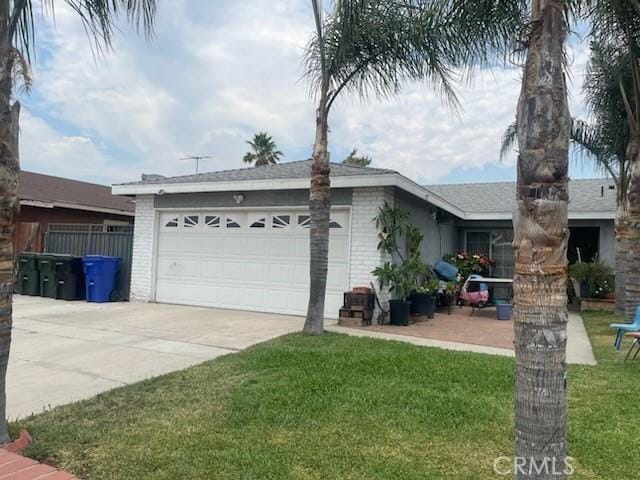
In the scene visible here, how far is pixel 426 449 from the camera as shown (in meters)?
3.62

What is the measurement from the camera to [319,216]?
773cm

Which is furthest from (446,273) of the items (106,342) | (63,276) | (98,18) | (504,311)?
(98,18)

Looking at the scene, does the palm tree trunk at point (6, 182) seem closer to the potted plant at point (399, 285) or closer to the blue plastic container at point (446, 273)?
the potted plant at point (399, 285)

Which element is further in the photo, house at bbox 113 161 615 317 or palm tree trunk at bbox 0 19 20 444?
house at bbox 113 161 615 317

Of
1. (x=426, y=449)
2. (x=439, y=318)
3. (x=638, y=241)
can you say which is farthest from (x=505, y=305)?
(x=426, y=449)

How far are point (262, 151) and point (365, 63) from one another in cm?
2793

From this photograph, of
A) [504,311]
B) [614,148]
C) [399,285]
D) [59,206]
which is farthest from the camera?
[59,206]

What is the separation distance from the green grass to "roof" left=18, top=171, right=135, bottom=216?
1503 centimetres

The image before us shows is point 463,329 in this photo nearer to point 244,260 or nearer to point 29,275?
point 244,260

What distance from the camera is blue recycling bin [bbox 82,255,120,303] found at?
40.1 ft

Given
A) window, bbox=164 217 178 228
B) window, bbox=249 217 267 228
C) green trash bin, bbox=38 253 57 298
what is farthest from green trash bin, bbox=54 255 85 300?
window, bbox=249 217 267 228

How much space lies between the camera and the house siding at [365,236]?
9.78 metres

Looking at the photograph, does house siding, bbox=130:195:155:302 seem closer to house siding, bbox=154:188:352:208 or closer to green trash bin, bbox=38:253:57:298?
house siding, bbox=154:188:352:208

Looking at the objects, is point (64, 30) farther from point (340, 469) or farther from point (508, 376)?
point (508, 376)
